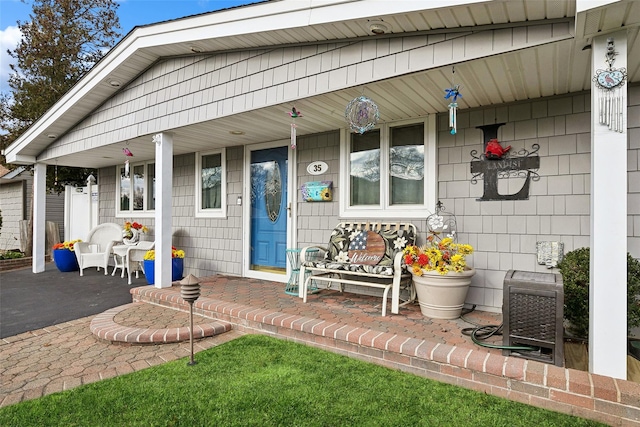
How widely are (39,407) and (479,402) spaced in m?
2.55

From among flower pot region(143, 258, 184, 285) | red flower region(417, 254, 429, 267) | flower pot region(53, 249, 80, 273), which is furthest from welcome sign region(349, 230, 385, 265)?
flower pot region(53, 249, 80, 273)

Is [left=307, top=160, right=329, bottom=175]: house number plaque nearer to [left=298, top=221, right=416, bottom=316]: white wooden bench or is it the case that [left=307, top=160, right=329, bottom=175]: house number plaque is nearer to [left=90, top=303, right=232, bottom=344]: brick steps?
[left=298, top=221, right=416, bottom=316]: white wooden bench

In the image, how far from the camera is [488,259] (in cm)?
359

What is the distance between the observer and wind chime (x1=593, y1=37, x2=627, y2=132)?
78.7 inches

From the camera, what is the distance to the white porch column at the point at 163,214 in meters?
4.59

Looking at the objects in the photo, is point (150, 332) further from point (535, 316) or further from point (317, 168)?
point (535, 316)

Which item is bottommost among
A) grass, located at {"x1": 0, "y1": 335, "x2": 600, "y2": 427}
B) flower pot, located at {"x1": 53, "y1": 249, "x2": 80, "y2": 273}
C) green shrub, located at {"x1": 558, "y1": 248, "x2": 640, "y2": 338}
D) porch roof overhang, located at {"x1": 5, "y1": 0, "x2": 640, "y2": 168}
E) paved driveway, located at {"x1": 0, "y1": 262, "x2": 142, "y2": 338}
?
paved driveway, located at {"x1": 0, "y1": 262, "x2": 142, "y2": 338}

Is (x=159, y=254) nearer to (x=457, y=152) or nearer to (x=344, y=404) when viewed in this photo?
(x=344, y=404)

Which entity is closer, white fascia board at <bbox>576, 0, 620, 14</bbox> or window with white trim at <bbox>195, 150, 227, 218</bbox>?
white fascia board at <bbox>576, 0, 620, 14</bbox>

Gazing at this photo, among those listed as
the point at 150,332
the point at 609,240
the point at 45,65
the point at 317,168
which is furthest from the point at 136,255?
the point at 45,65

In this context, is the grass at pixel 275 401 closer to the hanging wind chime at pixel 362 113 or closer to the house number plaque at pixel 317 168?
the hanging wind chime at pixel 362 113

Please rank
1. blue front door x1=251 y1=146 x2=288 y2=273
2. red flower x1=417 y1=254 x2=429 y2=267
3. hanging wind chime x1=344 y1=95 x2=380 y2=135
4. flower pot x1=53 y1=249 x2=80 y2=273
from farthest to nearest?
flower pot x1=53 y1=249 x2=80 y2=273 < blue front door x1=251 y1=146 x2=288 y2=273 < red flower x1=417 y1=254 x2=429 y2=267 < hanging wind chime x1=344 y1=95 x2=380 y2=135

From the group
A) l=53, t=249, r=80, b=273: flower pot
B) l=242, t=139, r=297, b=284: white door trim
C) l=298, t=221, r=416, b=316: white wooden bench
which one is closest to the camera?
l=298, t=221, r=416, b=316: white wooden bench

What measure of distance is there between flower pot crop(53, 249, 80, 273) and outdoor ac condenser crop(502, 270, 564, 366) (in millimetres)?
7462
